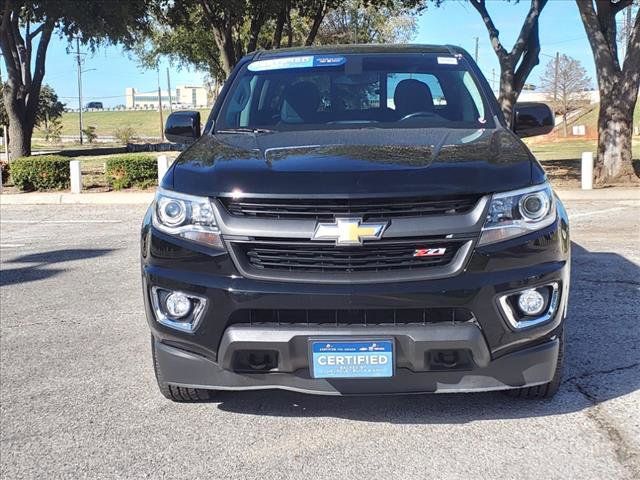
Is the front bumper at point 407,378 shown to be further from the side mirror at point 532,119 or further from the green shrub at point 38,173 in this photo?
the green shrub at point 38,173

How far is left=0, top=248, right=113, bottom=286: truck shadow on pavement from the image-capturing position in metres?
7.38

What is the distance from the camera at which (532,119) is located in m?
4.68

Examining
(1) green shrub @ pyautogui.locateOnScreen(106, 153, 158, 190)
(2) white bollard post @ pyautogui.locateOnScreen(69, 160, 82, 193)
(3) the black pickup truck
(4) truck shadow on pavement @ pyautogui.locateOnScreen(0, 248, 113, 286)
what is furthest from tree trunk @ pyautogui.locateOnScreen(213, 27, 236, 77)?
(3) the black pickup truck

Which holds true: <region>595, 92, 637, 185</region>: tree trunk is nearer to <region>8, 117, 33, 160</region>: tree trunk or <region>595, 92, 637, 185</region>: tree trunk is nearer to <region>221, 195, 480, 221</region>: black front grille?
<region>221, 195, 480, 221</region>: black front grille

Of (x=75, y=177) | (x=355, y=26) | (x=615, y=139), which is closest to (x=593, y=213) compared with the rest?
(x=615, y=139)

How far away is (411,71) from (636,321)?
2.37 metres

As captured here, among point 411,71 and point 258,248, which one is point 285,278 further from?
point 411,71

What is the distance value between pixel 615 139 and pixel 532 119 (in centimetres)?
1056

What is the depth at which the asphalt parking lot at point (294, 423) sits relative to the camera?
3197 mm

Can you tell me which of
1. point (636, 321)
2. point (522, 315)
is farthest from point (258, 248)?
point (636, 321)

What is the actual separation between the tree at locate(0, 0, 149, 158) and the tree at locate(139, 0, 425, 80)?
1.59m

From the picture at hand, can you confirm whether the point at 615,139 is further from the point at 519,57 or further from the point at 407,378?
the point at 407,378

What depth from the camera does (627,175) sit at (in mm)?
14250

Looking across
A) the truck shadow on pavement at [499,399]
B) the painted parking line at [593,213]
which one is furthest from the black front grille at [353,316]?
the painted parking line at [593,213]
